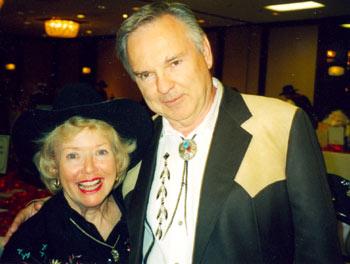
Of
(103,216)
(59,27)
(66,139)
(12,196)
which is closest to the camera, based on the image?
(66,139)

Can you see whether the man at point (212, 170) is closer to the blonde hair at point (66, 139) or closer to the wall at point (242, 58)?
the blonde hair at point (66, 139)

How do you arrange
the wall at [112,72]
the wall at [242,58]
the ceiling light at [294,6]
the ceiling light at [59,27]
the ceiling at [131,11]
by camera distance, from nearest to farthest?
the ceiling light at [294,6], the ceiling at [131,11], the ceiling light at [59,27], the wall at [242,58], the wall at [112,72]

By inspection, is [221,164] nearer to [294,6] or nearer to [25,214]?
[25,214]

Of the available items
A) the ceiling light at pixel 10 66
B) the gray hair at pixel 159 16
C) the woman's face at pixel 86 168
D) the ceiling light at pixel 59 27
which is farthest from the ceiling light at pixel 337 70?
the ceiling light at pixel 10 66

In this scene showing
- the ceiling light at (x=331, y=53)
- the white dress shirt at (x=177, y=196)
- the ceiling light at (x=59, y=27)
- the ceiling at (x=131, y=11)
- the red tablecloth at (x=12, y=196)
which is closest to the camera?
the white dress shirt at (x=177, y=196)

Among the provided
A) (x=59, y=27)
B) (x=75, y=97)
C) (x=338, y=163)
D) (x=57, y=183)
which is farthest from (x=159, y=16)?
(x=59, y=27)

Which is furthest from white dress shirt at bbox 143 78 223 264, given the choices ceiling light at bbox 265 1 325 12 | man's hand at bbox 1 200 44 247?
ceiling light at bbox 265 1 325 12

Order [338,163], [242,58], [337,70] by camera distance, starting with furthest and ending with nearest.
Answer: [242,58], [337,70], [338,163]

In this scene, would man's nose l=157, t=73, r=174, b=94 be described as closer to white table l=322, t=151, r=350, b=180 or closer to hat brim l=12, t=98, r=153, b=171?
hat brim l=12, t=98, r=153, b=171

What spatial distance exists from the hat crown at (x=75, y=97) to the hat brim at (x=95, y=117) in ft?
0.14

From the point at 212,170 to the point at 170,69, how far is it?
0.48 metres

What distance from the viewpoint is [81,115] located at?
5.84 feet

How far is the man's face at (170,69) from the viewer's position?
5.24 ft

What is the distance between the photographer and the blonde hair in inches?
69.3
